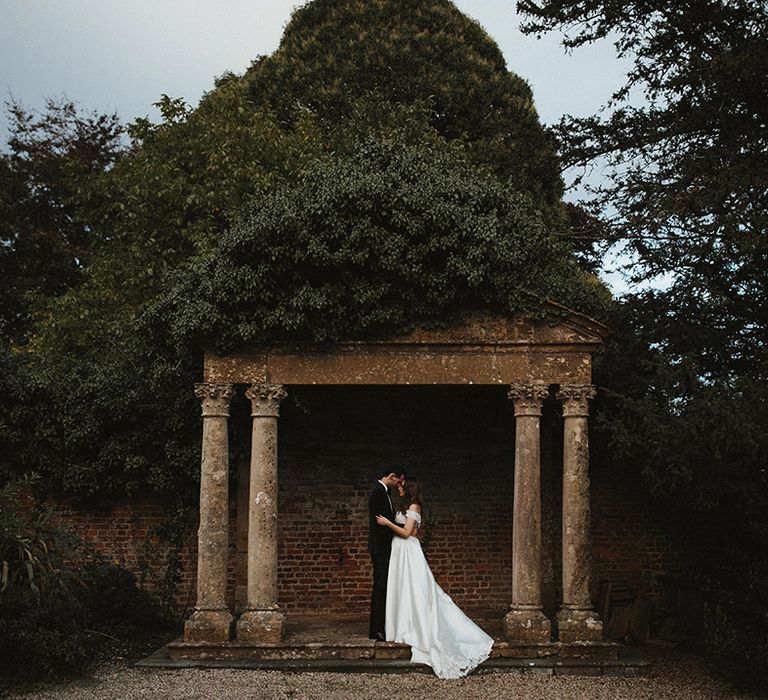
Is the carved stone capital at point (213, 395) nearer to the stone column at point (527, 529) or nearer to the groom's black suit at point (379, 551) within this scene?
the groom's black suit at point (379, 551)

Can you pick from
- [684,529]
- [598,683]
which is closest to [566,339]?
[598,683]

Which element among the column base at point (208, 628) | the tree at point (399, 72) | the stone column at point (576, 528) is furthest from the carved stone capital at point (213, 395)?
the tree at point (399, 72)

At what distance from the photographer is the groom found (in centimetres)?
1193

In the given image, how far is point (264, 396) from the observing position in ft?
40.0

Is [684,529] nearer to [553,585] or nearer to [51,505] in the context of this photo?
[553,585]

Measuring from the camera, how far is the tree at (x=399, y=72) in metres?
23.8

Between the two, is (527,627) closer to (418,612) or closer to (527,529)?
(527,529)

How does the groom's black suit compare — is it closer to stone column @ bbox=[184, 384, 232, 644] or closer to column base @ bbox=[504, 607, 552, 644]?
column base @ bbox=[504, 607, 552, 644]

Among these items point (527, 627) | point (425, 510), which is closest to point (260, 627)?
point (527, 627)

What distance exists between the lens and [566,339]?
12.1 m

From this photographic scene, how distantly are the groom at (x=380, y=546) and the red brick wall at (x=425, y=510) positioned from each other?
10.4ft

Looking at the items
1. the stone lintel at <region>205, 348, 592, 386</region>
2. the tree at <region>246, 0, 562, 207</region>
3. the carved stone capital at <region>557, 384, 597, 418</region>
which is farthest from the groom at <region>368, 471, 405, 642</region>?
the tree at <region>246, 0, 562, 207</region>

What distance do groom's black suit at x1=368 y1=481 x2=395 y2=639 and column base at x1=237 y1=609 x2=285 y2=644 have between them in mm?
1109

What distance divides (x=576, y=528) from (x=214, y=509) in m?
4.38
